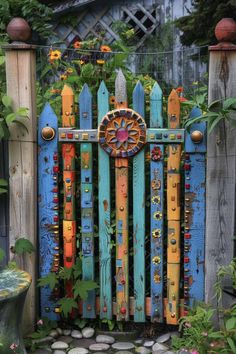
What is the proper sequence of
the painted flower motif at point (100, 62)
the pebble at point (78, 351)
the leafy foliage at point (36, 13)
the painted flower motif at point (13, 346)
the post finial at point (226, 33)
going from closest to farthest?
the painted flower motif at point (13, 346)
the post finial at point (226, 33)
the pebble at point (78, 351)
the painted flower motif at point (100, 62)
the leafy foliage at point (36, 13)

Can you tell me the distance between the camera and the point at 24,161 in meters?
3.66

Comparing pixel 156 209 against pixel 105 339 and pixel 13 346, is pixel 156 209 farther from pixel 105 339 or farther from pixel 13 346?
pixel 13 346

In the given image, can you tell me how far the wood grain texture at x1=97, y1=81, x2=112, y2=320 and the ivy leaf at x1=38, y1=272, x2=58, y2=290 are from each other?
31 centimetres

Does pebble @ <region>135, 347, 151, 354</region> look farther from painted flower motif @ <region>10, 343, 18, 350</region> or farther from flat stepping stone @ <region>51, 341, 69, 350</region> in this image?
painted flower motif @ <region>10, 343, 18, 350</region>

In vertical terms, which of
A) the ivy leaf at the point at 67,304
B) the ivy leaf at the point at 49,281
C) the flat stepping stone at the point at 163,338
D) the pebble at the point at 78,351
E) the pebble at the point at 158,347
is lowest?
the pebble at the point at 78,351

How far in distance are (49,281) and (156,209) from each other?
32.2 inches

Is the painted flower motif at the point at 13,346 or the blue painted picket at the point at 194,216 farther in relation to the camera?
the blue painted picket at the point at 194,216

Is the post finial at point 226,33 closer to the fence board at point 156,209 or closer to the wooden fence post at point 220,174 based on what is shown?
the wooden fence post at point 220,174

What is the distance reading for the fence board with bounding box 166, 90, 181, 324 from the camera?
11.5 feet

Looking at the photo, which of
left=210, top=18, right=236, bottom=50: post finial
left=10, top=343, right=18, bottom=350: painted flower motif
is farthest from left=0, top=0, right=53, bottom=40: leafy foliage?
left=10, top=343, right=18, bottom=350: painted flower motif

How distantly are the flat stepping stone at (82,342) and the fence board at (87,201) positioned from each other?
0.15 m

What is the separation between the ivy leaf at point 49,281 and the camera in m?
3.61

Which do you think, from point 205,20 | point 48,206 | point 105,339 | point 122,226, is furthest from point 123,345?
point 205,20

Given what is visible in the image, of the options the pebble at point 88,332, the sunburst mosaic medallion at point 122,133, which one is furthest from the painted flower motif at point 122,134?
the pebble at point 88,332
